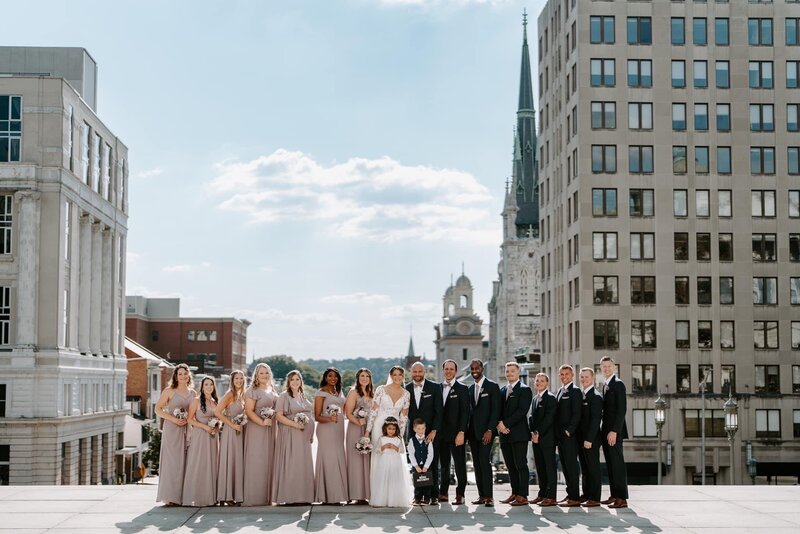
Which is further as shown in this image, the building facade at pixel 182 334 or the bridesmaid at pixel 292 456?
the building facade at pixel 182 334

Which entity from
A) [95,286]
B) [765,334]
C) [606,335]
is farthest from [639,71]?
[95,286]

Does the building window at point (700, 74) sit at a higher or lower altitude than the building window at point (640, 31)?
lower

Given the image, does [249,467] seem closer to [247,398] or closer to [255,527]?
[247,398]

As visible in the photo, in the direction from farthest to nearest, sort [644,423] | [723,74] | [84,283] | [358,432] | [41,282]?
1. [723,74]
2. [644,423]
3. [84,283]
4. [41,282]
5. [358,432]

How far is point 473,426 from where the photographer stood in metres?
19.5

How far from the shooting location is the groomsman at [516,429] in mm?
19531

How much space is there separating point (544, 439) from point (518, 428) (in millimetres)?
537

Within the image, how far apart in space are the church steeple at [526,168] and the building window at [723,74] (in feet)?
319

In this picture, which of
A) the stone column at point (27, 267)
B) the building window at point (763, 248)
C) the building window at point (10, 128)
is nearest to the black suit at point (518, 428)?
the stone column at point (27, 267)

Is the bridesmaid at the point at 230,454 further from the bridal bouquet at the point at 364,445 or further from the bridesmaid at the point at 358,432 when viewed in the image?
the bridal bouquet at the point at 364,445

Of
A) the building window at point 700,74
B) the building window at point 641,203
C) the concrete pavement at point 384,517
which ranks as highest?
the building window at point 700,74

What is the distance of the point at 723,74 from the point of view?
71500mm

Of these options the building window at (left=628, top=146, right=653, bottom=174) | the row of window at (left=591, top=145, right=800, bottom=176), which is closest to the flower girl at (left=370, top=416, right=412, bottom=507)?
the row of window at (left=591, top=145, right=800, bottom=176)

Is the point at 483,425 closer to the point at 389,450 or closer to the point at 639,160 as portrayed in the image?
the point at 389,450
